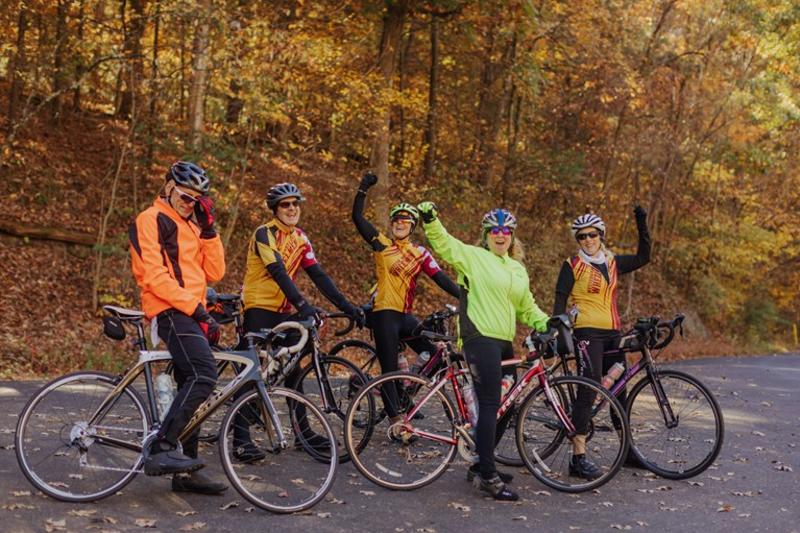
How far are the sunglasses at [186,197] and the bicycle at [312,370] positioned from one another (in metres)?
→ 1.21

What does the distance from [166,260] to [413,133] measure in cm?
2050

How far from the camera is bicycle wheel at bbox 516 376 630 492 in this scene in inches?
265

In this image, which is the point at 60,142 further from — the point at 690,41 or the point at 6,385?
the point at 690,41

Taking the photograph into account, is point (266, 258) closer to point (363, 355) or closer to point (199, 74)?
point (363, 355)

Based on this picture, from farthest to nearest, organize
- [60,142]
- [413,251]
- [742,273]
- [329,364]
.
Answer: [742,273], [60,142], [413,251], [329,364]

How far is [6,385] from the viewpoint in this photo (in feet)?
34.0

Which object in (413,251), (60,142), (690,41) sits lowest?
(413,251)

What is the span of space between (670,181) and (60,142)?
17.7m

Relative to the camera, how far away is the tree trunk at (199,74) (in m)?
14.6

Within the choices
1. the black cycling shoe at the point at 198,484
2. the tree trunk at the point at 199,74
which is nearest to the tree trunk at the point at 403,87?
the tree trunk at the point at 199,74

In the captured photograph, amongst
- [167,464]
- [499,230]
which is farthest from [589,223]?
[167,464]

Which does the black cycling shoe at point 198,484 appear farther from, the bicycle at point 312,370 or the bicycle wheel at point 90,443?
the bicycle at point 312,370

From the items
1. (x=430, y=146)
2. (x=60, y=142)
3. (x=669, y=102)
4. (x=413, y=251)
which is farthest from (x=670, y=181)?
(x=413, y=251)

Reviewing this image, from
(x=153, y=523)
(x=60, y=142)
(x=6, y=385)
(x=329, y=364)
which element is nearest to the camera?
(x=153, y=523)
